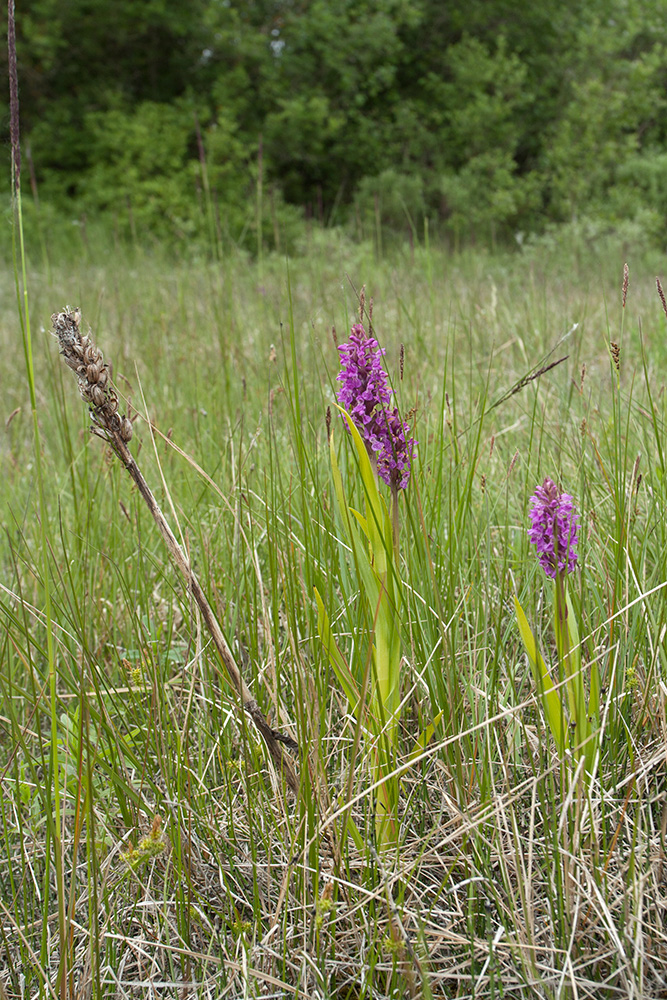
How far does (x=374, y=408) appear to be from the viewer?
1151 millimetres

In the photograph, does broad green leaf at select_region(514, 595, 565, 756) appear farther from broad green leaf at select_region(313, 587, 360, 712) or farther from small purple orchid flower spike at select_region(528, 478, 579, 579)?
broad green leaf at select_region(313, 587, 360, 712)

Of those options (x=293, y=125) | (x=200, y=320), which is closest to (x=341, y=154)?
(x=293, y=125)

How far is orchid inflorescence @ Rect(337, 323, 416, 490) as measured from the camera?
1116 millimetres

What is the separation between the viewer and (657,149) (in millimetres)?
16000

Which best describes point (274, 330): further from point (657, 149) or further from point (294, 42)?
point (657, 149)

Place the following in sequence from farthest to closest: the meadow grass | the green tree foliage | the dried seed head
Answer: the green tree foliage → the meadow grass → the dried seed head

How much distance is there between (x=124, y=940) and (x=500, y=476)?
1.66 m

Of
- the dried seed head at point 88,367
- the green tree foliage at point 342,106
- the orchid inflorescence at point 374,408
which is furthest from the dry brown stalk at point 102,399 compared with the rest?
the green tree foliage at point 342,106

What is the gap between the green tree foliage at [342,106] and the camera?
45.5 ft

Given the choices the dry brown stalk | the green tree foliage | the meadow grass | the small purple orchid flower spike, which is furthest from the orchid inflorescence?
the green tree foliage

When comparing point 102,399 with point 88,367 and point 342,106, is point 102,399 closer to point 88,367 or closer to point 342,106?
point 88,367

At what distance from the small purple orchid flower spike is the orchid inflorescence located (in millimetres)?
221

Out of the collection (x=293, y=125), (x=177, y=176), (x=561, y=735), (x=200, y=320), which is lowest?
(x=561, y=735)

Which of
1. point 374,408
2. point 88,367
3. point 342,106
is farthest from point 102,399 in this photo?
point 342,106
